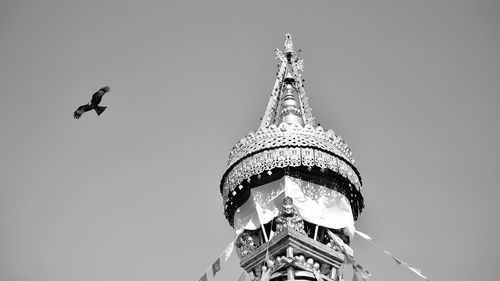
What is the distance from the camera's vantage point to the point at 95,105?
2048cm

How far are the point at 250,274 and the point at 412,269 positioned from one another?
3438mm

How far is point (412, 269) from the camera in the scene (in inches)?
797

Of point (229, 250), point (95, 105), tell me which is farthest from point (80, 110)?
point (229, 250)

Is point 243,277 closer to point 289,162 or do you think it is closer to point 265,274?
point 265,274

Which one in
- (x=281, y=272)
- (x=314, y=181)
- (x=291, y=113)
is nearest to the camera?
(x=281, y=272)

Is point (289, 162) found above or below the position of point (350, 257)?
above

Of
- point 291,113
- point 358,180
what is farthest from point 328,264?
point 291,113

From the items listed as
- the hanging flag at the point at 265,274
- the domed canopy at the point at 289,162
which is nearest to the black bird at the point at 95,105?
the domed canopy at the point at 289,162

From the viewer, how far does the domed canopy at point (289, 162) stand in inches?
820

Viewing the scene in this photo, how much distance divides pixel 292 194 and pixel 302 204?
31 centimetres

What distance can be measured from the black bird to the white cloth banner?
388 cm

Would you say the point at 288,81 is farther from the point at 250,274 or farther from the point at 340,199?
the point at 250,274

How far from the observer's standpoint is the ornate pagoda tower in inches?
792

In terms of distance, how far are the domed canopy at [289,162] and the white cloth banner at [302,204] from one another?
0.49 ft
